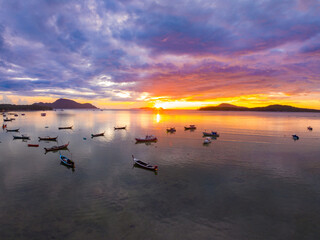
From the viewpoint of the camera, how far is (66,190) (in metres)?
32.0

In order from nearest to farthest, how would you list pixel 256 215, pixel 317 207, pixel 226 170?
1. pixel 256 215
2. pixel 317 207
3. pixel 226 170

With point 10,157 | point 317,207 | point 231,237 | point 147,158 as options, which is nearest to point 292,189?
point 317,207

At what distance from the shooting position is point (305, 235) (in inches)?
845

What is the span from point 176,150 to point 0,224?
→ 4843cm

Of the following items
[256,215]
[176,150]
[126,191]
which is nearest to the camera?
[256,215]

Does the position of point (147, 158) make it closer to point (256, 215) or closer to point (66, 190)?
point (66, 190)

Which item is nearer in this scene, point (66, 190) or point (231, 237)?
point (231, 237)

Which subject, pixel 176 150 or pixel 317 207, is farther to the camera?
pixel 176 150

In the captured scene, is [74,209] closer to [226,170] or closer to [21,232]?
[21,232]

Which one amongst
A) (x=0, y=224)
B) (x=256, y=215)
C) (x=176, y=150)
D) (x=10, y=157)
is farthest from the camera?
(x=176, y=150)

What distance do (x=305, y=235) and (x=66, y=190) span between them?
121 feet

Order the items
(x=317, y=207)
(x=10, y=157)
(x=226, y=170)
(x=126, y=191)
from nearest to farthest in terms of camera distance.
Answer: (x=317, y=207)
(x=126, y=191)
(x=226, y=170)
(x=10, y=157)

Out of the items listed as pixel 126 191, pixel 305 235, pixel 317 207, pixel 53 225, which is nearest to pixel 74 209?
pixel 53 225

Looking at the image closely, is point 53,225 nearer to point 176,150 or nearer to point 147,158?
point 147,158
